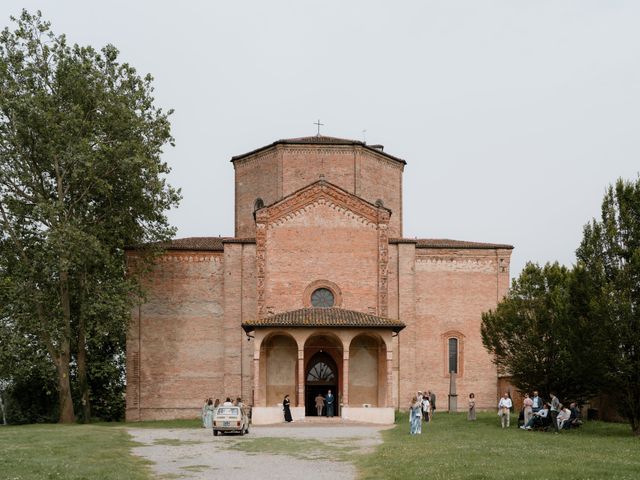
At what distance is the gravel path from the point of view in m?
17.2

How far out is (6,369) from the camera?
33.2 metres

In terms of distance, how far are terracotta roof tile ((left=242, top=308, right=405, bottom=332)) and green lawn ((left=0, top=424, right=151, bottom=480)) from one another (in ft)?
28.4

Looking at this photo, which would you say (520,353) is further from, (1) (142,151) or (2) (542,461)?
(1) (142,151)

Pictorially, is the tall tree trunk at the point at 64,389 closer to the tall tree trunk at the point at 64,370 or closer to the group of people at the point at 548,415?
the tall tree trunk at the point at 64,370

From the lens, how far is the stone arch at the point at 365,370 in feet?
120

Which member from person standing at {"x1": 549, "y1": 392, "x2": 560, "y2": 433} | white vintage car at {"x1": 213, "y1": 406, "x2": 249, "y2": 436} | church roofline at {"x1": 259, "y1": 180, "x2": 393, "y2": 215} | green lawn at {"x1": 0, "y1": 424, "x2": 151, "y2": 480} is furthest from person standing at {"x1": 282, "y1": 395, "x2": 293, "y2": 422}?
person standing at {"x1": 549, "y1": 392, "x2": 560, "y2": 433}

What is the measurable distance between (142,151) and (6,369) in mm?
10652

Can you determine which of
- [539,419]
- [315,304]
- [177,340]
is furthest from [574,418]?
[177,340]

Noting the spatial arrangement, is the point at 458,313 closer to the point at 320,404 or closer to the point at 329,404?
the point at 320,404

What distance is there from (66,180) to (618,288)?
74.1 ft

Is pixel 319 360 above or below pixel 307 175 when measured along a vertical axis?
below

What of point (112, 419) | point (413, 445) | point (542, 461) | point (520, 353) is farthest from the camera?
point (112, 419)

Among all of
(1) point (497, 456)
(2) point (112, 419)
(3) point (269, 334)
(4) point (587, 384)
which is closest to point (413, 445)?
(1) point (497, 456)

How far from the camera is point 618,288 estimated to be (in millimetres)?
25891
